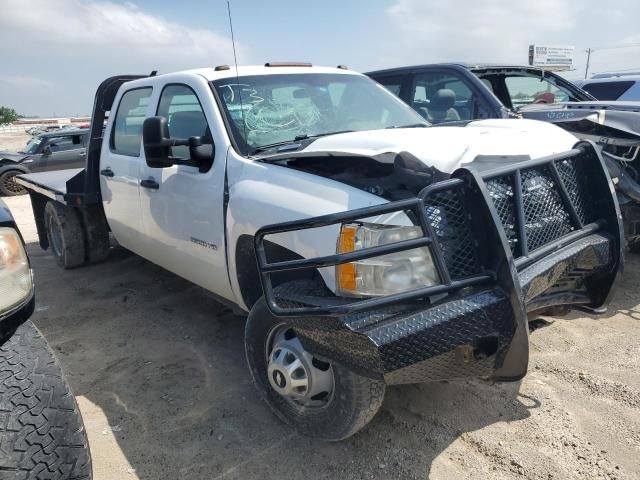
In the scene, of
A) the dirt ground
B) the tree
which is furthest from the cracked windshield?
the tree

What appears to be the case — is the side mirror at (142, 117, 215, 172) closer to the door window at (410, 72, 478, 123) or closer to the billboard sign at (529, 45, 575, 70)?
the door window at (410, 72, 478, 123)

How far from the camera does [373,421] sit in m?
2.84

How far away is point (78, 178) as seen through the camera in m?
5.39

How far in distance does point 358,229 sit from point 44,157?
13.2 m

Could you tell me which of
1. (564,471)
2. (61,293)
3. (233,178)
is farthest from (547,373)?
(61,293)

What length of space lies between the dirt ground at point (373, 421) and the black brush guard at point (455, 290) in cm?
61

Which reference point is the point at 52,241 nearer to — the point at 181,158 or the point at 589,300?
the point at 181,158

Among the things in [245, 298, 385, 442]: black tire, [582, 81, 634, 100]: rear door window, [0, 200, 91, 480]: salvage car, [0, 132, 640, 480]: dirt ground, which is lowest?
[0, 132, 640, 480]: dirt ground

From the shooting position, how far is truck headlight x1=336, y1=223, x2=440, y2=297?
221 cm

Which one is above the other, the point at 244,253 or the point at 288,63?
the point at 288,63

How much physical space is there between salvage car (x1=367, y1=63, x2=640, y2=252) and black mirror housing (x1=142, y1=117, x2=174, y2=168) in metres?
3.15

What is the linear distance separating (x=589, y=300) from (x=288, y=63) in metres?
2.65

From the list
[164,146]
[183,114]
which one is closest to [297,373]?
[164,146]

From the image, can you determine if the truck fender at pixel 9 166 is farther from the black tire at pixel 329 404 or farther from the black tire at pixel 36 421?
the black tire at pixel 36 421
